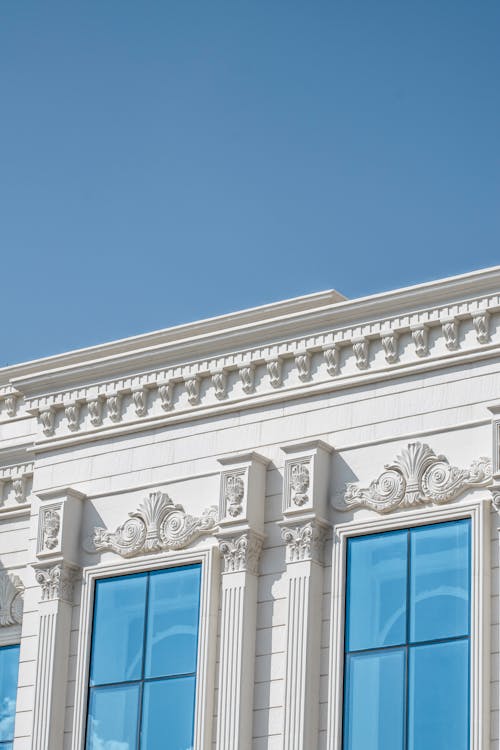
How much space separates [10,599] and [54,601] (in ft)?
7.32

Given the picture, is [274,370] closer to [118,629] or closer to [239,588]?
[239,588]

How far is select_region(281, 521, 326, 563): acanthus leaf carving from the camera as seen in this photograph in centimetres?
2209

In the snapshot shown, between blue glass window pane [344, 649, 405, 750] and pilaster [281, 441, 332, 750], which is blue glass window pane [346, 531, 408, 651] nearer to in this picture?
blue glass window pane [344, 649, 405, 750]

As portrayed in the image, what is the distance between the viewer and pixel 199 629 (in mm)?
22500

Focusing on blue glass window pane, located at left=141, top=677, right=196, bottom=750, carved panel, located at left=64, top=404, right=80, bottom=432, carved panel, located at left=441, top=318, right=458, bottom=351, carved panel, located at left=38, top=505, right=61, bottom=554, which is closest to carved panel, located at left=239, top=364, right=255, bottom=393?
carved panel, located at left=64, top=404, right=80, bottom=432

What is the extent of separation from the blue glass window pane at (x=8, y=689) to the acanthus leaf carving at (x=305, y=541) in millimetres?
4903

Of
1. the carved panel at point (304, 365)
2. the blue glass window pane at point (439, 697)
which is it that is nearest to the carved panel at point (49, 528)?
the carved panel at point (304, 365)

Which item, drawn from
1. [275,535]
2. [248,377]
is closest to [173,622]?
A: [275,535]

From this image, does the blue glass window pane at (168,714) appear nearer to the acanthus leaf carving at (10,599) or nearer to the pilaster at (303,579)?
the pilaster at (303,579)

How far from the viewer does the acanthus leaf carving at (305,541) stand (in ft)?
72.5

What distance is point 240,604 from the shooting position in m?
22.2

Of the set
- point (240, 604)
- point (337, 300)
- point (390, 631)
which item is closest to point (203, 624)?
point (240, 604)

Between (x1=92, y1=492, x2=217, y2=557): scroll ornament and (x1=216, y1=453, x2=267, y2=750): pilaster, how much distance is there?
0.43m

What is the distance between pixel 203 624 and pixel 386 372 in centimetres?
356
